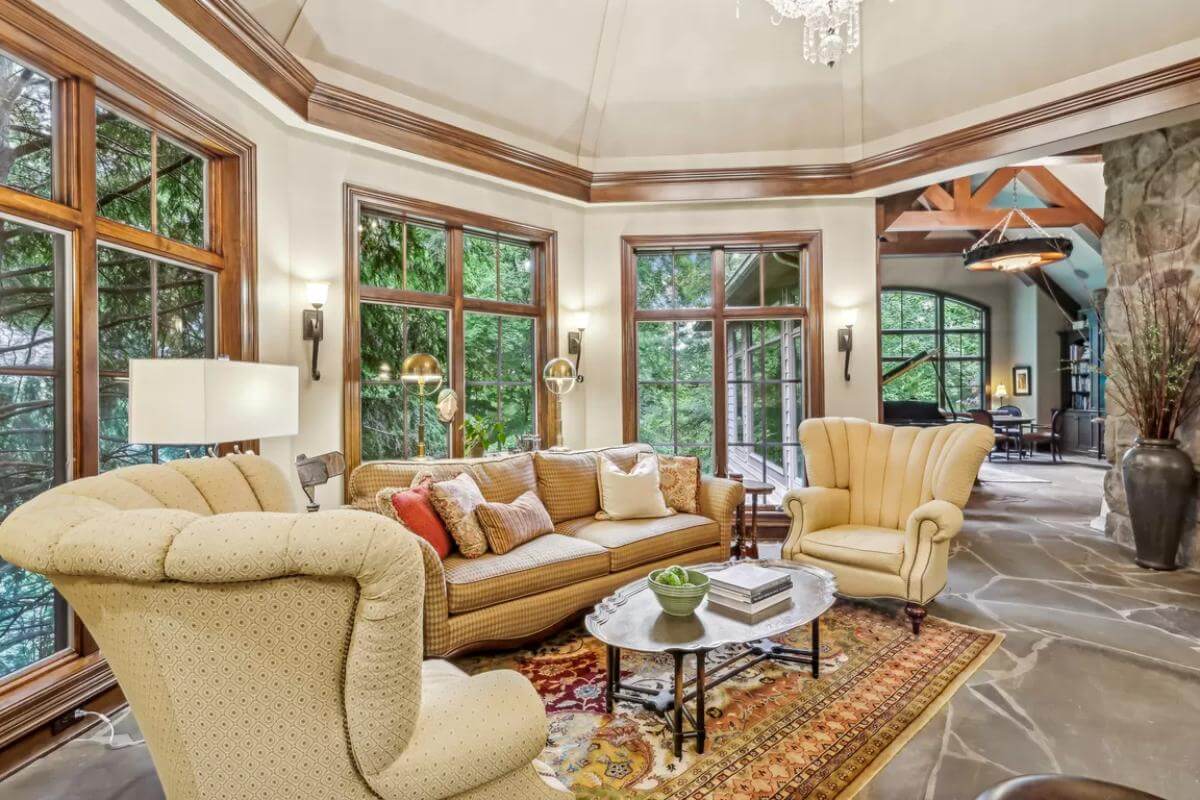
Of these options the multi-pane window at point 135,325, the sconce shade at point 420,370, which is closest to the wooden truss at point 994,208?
the sconce shade at point 420,370

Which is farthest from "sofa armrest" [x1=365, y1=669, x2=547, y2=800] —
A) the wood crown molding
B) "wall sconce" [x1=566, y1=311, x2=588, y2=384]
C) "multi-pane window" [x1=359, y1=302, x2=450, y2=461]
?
"wall sconce" [x1=566, y1=311, x2=588, y2=384]

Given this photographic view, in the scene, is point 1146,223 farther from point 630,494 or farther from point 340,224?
point 340,224

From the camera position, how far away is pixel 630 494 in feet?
12.5

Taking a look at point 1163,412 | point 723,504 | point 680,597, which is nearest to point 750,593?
point 680,597

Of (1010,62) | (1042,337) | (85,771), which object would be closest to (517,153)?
(1010,62)

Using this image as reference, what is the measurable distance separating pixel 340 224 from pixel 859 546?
11.9 feet

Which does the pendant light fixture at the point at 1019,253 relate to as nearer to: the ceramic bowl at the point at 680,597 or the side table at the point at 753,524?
the side table at the point at 753,524

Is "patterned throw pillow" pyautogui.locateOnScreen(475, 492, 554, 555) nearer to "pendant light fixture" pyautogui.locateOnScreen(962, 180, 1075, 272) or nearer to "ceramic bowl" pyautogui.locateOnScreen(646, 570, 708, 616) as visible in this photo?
"ceramic bowl" pyautogui.locateOnScreen(646, 570, 708, 616)

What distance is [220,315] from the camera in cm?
327

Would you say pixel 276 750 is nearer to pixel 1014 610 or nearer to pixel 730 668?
pixel 730 668

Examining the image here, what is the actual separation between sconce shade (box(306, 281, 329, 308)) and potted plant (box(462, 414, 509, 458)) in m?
1.21

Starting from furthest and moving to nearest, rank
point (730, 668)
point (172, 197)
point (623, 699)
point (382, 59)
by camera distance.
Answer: point (382, 59), point (172, 197), point (730, 668), point (623, 699)

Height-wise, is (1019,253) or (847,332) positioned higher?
(1019,253)

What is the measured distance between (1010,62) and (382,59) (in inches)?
159
